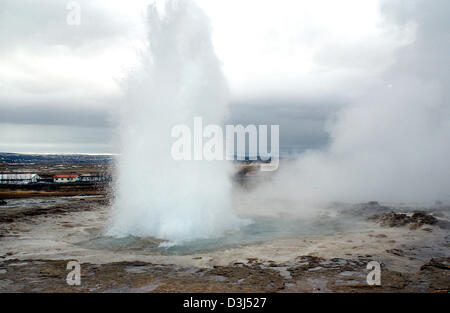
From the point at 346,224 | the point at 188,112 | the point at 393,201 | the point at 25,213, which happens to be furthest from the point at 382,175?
the point at 25,213

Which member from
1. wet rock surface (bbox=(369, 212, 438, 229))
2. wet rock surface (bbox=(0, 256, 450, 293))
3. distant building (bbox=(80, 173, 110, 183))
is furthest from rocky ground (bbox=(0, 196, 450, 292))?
distant building (bbox=(80, 173, 110, 183))

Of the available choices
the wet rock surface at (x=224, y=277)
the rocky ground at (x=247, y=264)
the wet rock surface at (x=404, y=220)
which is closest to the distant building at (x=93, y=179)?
the rocky ground at (x=247, y=264)

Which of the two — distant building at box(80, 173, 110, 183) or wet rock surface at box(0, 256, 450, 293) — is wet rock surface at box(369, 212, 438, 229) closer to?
wet rock surface at box(0, 256, 450, 293)

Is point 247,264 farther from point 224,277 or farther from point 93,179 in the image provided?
point 93,179

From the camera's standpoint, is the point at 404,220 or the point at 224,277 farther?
the point at 404,220

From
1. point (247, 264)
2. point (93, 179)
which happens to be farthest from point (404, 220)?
point (93, 179)

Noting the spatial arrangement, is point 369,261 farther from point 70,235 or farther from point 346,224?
point 70,235

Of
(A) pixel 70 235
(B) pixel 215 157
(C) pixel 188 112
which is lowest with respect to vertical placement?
(A) pixel 70 235

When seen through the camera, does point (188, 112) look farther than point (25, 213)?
No

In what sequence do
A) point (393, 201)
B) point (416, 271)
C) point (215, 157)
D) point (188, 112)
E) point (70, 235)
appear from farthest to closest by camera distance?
point (393, 201) < point (215, 157) < point (188, 112) < point (70, 235) < point (416, 271)
